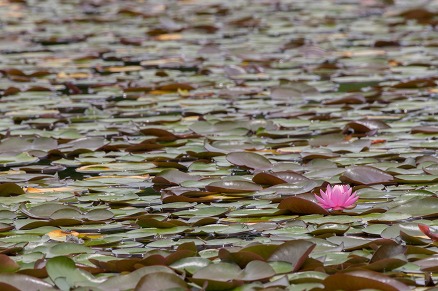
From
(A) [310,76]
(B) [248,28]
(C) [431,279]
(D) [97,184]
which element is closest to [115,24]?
(B) [248,28]

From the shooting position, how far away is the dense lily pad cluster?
104 inches

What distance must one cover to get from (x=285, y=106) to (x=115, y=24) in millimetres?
3844

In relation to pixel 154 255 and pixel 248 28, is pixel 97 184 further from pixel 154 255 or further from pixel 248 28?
pixel 248 28

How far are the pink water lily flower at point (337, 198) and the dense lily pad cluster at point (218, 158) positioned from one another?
0.9 inches

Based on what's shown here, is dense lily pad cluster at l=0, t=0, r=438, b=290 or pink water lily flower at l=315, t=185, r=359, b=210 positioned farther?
pink water lily flower at l=315, t=185, r=359, b=210

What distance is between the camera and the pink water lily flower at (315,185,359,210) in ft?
10.3

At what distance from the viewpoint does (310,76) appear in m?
6.01

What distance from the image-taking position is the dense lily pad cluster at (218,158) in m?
2.64

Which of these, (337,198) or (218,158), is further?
(218,158)

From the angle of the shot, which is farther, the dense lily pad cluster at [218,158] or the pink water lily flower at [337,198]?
the pink water lily flower at [337,198]

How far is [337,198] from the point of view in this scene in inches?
124

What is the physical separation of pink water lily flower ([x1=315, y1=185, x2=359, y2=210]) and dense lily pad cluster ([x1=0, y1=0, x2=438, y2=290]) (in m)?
0.02

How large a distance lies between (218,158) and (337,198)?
0.98 meters

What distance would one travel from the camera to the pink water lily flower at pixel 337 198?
124 inches
